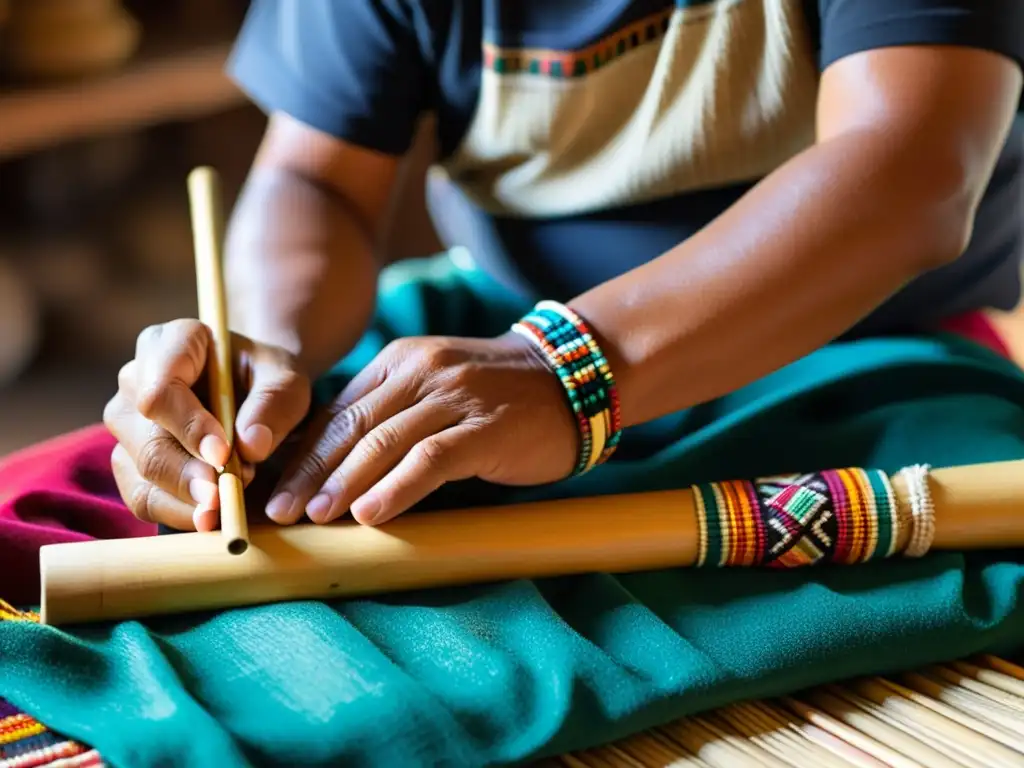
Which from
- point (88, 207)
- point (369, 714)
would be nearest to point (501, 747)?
point (369, 714)

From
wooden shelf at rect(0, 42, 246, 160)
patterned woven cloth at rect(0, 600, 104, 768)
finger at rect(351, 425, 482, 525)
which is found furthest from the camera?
wooden shelf at rect(0, 42, 246, 160)

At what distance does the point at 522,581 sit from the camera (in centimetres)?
61

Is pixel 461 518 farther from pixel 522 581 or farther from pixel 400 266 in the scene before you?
pixel 400 266

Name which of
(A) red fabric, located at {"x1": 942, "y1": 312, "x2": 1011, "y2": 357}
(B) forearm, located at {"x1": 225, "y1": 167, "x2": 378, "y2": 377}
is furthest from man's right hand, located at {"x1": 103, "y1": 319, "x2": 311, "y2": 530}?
(A) red fabric, located at {"x1": 942, "y1": 312, "x2": 1011, "y2": 357}

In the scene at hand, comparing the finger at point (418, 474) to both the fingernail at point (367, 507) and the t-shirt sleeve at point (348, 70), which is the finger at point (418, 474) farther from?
the t-shirt sleeve at point (348, 70)

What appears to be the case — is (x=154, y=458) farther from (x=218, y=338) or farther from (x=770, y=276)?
(x=770, y=276)

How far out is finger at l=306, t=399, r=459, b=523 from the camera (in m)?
0.60

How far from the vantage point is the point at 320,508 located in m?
0.60

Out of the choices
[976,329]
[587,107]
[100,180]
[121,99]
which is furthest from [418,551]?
[100,180]

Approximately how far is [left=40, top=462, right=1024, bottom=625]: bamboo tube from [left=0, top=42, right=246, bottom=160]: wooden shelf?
0.91 meters

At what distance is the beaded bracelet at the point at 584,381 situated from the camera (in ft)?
2.11

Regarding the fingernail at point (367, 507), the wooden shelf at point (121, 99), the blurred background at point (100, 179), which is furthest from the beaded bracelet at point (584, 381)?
the wooden shelf at point (121, 99)

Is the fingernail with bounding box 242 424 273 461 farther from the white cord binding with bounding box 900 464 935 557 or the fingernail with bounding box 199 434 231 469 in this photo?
the white cord binding with bounding box 900 464 935 557

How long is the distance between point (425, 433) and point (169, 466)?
129mm
